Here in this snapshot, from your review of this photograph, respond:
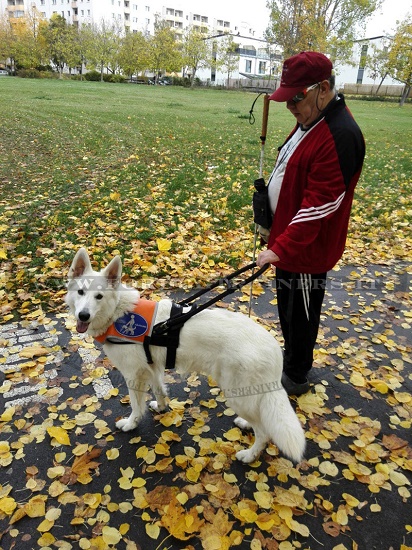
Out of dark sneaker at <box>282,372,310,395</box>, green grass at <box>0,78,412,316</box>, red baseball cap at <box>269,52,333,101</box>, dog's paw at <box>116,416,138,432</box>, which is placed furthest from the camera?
green grass at <box>0,78,412,316</box>

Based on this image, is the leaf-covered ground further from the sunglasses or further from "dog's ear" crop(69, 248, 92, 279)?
the sunglasses

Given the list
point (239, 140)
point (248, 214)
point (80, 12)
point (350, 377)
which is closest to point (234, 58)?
point (80, 12)

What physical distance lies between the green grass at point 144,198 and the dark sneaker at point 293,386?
2365 millimetres

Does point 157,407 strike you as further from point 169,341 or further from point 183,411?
point 169,341

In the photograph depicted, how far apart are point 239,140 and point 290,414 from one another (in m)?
14.4

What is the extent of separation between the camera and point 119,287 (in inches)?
118

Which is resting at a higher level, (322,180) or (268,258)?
(322,180)

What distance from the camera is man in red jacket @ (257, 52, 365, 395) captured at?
246 cm

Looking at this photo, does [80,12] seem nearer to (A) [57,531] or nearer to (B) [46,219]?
(B) [46,219]

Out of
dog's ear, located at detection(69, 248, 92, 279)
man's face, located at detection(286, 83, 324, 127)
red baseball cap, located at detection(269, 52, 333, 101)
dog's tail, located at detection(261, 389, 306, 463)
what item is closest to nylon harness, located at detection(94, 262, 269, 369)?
dog's ear, located at detection(69, 248, 92, 279)

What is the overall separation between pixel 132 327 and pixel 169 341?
332mm

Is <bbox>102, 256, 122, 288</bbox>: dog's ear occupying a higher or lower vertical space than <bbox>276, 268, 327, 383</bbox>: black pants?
higher

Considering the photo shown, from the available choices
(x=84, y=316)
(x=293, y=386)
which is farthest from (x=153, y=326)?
(x=293, y=386)

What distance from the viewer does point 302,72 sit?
95.6 inches
